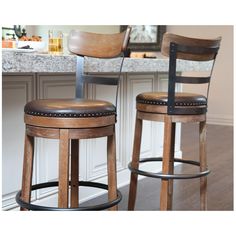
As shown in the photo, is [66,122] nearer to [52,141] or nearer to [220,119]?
[52,141]

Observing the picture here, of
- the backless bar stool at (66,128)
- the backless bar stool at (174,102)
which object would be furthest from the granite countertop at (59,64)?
the backless bar stool at (174,102)

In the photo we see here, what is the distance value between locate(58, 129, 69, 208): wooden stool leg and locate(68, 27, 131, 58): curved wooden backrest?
1.65 ft

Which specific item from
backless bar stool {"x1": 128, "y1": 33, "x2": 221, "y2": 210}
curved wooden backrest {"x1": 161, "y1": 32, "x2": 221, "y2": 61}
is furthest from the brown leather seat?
curved wooden backrest {"x1": 161, "y1": 32, "x2": 221, "y2": 61}

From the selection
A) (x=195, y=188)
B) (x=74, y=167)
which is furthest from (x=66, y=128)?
(x=195, y=188)

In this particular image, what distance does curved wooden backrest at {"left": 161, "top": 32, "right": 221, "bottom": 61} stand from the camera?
1943mm

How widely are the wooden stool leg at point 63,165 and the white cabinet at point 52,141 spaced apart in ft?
2.65

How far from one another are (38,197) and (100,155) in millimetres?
614

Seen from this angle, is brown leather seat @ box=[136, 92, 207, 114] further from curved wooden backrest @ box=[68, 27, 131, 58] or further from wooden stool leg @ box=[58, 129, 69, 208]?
wooden stool leg @ box=[58, 129, 69, 208]

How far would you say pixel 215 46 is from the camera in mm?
2061

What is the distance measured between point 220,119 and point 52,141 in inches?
187

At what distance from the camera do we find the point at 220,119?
6781 mm

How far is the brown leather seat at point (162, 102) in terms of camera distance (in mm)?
2033
